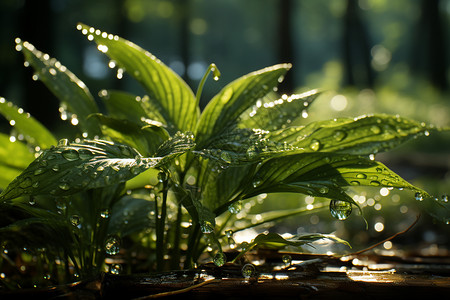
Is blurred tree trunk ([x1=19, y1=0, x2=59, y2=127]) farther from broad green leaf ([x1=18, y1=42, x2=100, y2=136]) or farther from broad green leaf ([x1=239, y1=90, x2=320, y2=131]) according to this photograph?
broad green leaf ([x1=239, y1=90, x2=320, y2=131])

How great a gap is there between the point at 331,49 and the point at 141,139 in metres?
52.3

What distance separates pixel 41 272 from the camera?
1.46m

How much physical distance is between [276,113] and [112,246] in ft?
2.12

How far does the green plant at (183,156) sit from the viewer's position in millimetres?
1012

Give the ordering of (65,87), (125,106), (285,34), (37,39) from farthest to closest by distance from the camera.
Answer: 1. (285,34)
2. (37,39)
3. (125,106)
4. (65,87)

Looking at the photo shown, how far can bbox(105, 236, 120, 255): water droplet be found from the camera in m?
1.21

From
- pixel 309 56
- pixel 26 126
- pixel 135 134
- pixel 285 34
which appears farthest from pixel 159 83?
pixel 309 56

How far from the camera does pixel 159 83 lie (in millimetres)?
1319

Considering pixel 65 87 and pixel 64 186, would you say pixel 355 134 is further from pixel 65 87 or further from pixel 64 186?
pixel 65 87

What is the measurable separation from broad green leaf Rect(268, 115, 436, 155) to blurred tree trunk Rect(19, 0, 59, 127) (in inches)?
331

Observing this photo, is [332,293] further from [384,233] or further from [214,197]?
[384,233]

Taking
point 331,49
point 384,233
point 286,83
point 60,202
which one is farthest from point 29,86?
point 331,49

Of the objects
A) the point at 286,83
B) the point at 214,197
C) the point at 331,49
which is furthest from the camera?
the point at 331,49

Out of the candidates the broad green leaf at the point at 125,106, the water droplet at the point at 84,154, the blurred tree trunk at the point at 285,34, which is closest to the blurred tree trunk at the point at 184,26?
the blurred tree trunk at the point at 285,34
